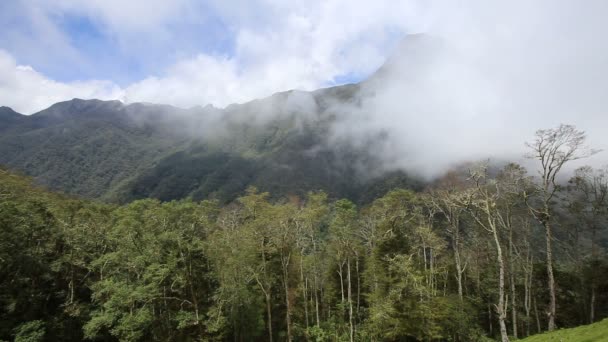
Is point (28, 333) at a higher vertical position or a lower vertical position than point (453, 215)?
lower

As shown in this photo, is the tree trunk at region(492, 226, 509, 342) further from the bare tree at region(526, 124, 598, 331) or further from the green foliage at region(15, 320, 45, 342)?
the green foliage at region(15, 320, 45, 342)

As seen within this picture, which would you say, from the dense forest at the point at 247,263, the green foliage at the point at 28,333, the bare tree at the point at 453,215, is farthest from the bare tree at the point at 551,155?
the green foliage at the point at 28,333

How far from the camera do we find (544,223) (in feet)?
86.9

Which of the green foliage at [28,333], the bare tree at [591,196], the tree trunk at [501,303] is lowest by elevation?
the green foliage at [28,333]

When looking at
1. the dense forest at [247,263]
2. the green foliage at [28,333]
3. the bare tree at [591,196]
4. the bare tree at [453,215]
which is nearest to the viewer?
the green foliage at [28,333]

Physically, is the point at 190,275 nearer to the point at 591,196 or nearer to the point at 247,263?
the point at 247,263

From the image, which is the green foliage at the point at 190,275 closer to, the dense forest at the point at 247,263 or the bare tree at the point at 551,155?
the dense forest at the point at 247,263

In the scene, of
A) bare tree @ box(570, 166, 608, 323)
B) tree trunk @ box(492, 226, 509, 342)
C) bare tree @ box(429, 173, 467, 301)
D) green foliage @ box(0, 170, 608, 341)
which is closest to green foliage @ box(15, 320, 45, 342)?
green foliage @ box(0, 170, 608, 341)

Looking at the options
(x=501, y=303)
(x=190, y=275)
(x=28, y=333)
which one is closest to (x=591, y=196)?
(x=501, y=303)

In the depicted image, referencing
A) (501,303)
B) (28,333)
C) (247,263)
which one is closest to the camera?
(501,303)

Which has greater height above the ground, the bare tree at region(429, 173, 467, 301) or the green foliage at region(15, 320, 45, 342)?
the bare tree at region(429, 173, 467, 301)

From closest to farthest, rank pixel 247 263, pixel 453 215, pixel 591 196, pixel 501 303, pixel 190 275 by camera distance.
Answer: pixel 501 303 < pixel 247 263 < pixel 591 196 < pixel 190 275 < pixel 453 215

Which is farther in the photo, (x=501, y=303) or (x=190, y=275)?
(x=190, y=275)

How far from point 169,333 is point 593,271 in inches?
2022
